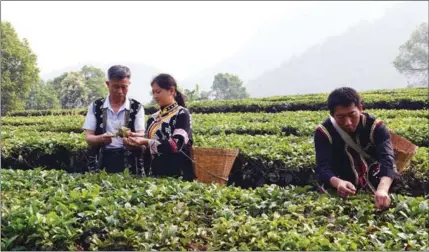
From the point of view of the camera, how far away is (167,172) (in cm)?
434

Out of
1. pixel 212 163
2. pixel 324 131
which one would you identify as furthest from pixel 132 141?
pixel 324 131

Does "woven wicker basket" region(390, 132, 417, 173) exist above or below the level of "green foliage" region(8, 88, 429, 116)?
below

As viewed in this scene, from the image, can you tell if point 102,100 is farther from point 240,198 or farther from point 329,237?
point 329,237

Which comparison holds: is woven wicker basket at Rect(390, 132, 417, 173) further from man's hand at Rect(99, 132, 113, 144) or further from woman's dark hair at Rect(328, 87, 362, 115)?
man's hand at Rect(99, 132, 113, 144)

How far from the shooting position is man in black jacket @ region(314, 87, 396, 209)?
3291 millimetres

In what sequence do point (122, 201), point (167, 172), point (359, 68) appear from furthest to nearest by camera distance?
1. point (359, 68)
2. point (167, 172)
3. point (122, 201)

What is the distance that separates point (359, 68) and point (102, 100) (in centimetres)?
18325

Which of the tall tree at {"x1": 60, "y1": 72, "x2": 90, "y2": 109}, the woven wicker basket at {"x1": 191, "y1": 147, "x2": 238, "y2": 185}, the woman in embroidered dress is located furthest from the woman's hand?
the tall tree at {"x1": 60, "y1": 72, "x2": 90, "y2": 109}

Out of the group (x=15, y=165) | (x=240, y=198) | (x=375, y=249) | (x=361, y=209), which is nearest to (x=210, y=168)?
(x=240, y=198)

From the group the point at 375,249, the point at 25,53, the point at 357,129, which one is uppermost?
the point at 25,53

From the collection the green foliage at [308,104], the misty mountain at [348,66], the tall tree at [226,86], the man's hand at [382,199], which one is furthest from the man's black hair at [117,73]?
the misty mountain at [348,66]

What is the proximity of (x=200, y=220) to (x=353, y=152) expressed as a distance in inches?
50.9

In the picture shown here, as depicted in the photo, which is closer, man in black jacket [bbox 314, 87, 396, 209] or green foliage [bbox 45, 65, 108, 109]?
man in black jacket [bbox 314, 87, 396, 209]

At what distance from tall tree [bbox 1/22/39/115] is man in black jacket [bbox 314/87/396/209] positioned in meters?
35.8
